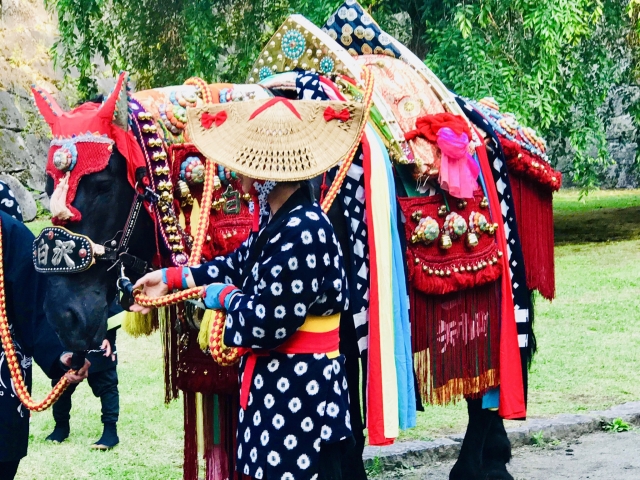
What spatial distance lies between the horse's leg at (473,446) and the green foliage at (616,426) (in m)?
1.27

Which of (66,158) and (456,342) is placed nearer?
(66,158)

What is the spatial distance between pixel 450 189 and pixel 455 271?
37 cm

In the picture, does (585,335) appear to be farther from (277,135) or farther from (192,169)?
(277,135)

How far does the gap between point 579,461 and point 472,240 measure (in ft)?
5.44

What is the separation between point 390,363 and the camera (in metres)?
3.75

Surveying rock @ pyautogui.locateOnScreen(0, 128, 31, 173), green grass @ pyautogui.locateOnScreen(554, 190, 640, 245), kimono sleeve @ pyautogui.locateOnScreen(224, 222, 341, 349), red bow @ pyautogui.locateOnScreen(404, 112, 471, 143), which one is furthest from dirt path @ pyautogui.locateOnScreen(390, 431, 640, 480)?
rock @ pyautogui.locateOnScreen(0, 128, 31, 173)

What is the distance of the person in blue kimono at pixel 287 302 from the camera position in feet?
9.13

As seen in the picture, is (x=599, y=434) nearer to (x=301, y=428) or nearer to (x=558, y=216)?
(x=301, y=428)

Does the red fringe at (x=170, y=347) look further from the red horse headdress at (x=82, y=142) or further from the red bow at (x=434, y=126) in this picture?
the red bow at (x=434, y=126)

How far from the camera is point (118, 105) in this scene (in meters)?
3.27

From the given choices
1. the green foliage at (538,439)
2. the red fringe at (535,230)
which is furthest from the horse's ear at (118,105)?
the green foliage at (538,439)

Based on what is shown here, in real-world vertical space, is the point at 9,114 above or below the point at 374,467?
above

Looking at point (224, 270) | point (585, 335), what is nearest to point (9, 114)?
point (585, 335)

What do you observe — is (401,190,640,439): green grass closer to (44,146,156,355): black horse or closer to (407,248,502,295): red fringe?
(407,248,502,295): red fringe
